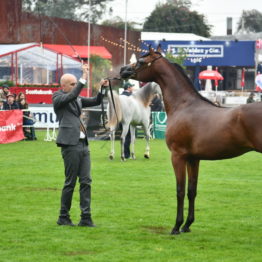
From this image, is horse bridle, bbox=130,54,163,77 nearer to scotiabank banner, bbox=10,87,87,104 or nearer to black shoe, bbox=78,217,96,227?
black shoe, bbox=78,217,96,227

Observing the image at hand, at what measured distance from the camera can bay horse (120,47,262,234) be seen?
28.0 feet

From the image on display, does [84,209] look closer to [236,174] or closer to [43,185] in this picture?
[43,185]

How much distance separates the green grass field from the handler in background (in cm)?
33

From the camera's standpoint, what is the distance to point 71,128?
9477mm

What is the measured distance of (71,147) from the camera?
949 cm

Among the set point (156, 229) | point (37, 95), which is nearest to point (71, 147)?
point (156, 229)

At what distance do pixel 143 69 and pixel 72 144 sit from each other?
4.75 feet

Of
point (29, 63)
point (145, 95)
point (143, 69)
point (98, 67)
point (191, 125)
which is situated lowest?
point (145, 95)

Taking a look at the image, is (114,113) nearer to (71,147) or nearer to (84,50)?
(71,147)

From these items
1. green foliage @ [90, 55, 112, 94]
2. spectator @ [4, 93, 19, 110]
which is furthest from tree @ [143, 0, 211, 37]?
spectator @ [4, 93, 19, 110]

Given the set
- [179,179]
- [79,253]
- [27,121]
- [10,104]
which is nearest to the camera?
[79,253]

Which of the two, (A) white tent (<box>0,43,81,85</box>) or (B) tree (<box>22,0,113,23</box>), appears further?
(B) tree (<box>22,0,113,23</box>)

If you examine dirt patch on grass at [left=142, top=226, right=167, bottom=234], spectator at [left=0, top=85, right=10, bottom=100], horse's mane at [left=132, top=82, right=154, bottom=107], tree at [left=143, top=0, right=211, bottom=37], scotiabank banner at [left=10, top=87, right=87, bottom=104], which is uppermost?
tree at [left=143, top=0, right=211, bottom=37]

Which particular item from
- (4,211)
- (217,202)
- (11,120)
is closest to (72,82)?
(4,211)
